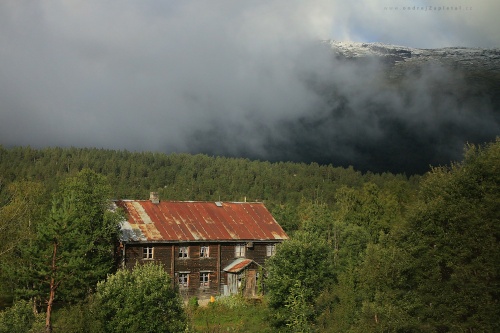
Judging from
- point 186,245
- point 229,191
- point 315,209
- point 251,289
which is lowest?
point 251,289

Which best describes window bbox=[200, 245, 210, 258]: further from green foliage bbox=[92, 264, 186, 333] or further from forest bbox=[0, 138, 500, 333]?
green foliage bbox=[92, 264, 186, 333]

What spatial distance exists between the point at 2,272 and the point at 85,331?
67.4ft

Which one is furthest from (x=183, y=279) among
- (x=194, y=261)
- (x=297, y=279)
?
(x=297, y=279)

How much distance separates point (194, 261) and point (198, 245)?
5.34ft

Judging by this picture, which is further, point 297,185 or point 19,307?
point 297,185

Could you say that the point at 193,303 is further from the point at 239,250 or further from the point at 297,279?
the point at 297,279

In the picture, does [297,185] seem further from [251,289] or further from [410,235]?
[410,235]

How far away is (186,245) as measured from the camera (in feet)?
175

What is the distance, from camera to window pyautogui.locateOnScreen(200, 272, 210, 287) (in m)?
53.8

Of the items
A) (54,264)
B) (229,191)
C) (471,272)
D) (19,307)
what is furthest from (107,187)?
(229,191)

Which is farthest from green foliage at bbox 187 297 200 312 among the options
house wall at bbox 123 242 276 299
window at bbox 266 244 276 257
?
window at bbox 266 244 276 257

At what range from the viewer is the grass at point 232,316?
4075 cm

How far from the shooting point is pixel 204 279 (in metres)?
53.9

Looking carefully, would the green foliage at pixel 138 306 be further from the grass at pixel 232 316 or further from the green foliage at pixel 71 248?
the green foliage at pixel 71 248
